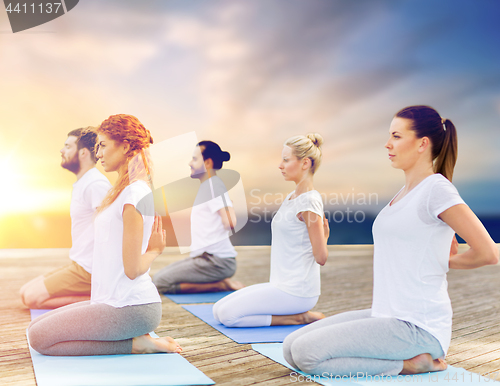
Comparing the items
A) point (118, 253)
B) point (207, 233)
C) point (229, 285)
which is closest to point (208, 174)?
point (207, 233)

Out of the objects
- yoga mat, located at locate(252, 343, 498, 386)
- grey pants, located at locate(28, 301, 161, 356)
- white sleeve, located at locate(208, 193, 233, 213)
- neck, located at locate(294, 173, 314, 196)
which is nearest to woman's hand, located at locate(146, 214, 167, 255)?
grey pants, located at locate(28, 301, 161, 356)

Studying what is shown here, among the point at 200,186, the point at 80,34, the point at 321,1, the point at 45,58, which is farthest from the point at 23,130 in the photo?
the point at 321,1

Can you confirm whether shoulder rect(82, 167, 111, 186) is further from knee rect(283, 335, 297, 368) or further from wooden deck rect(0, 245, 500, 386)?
knee rect(283, 335, 297, 368)

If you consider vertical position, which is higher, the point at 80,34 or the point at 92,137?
the point at 80,34

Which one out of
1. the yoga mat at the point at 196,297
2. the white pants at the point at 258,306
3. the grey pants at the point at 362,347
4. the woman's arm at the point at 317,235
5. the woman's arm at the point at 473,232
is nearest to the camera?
the woman's arm at the point at 473,232

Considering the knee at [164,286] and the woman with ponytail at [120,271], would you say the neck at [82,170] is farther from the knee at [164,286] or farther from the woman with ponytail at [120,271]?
the knee at [164,286]

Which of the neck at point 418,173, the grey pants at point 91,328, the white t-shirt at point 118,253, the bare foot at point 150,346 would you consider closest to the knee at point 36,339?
the grey pants at point 91,328

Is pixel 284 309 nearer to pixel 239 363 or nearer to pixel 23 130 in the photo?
pixel 239 363

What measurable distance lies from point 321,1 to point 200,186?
659 centimetres

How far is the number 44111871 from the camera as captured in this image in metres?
7.79

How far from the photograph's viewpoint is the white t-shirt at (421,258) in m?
1.70

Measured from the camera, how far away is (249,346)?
7.66ft

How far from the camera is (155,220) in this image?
2.09m

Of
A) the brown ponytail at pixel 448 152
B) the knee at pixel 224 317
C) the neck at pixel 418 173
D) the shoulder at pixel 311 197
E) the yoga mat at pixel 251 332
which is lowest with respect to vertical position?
the yoga mat at pixel 251 332
